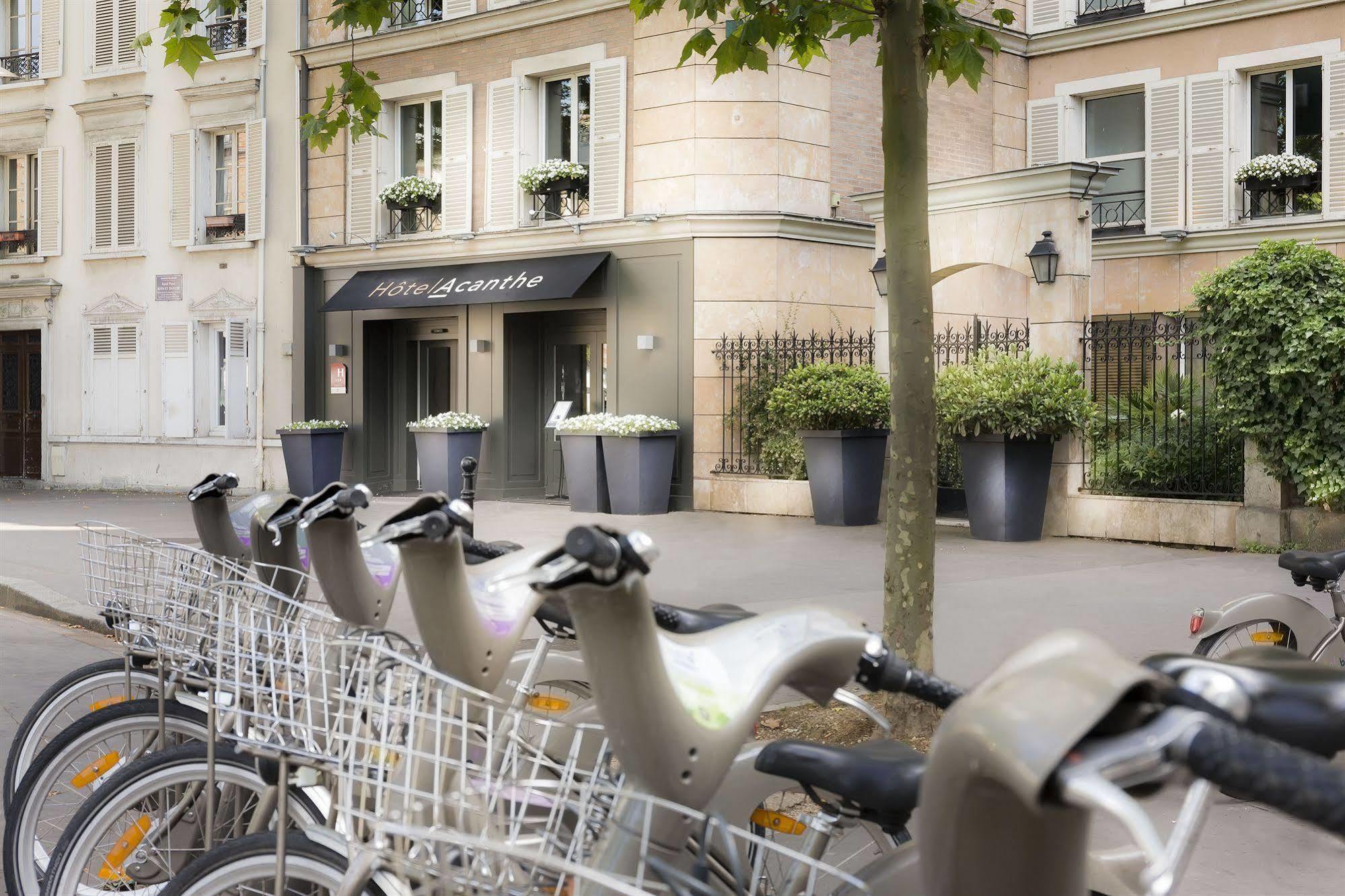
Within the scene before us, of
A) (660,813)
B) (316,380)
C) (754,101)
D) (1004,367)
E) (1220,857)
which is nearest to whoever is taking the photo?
(660,813)

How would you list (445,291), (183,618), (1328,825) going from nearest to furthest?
1. (1328,825)
2. (183,618)
3. (445,291)

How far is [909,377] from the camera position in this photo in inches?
214

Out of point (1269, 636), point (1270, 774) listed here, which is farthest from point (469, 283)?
point (1270, 774)

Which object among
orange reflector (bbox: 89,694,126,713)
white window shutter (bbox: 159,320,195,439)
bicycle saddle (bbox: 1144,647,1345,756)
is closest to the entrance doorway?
white window shutter (bbox: 159,320,195,439)

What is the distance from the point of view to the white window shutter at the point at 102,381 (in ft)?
79.3

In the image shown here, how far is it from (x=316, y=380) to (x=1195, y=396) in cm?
1309

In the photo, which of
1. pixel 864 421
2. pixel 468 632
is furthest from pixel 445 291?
pixel 468 632

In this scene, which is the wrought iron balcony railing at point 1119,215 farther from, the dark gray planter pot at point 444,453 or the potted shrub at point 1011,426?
the dark gray planter pot at point 444,453

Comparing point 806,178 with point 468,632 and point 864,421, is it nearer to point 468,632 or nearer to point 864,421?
point 864,421

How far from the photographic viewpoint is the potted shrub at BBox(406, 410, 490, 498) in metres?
18.4

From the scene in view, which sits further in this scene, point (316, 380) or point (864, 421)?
point (316, 380)

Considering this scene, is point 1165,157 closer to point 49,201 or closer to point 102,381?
point 102,381

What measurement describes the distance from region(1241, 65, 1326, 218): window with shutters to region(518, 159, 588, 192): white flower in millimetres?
8769

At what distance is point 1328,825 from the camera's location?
100 cm
